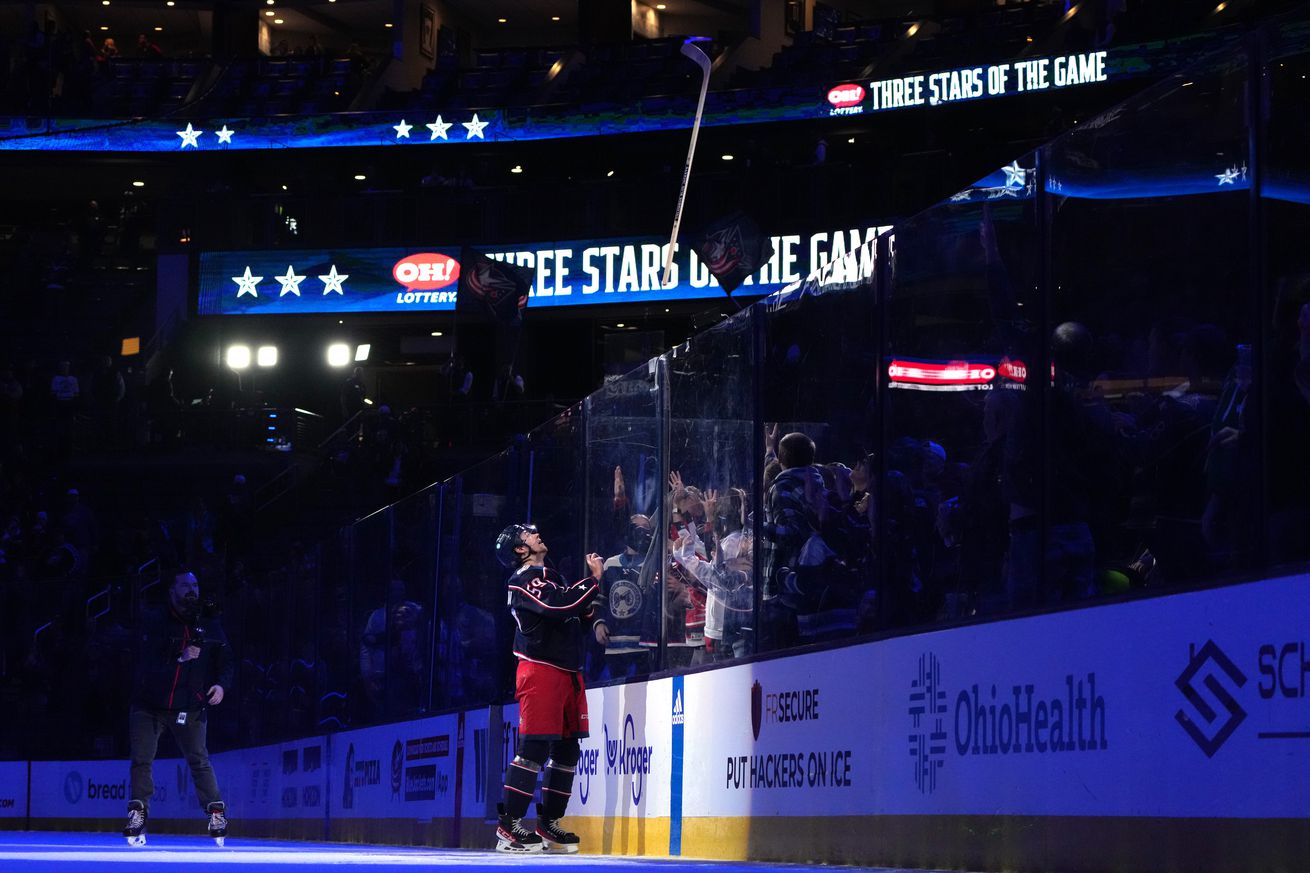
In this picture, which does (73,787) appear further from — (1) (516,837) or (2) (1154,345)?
(2) (1154,345)

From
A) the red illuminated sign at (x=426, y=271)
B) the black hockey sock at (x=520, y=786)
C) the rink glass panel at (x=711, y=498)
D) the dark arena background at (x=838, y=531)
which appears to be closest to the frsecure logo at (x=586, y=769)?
the dark arena background at (x=838, y=531)

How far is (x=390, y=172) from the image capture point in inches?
1817

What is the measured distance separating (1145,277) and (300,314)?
1499 inches

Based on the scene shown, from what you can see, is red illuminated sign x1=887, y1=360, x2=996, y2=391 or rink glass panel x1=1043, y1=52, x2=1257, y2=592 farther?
red illuminated sign x1=887, y1=360, x2=996, y2=391

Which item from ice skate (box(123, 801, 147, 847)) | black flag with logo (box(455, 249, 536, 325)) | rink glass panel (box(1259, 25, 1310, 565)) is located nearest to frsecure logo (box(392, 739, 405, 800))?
ice skate (box(123, 801, 147, 847))

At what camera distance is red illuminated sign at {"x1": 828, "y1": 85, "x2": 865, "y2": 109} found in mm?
39000

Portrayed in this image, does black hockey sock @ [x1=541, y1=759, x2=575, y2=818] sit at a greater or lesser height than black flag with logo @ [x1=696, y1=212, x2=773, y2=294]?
lesser

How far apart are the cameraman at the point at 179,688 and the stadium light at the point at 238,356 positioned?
1114 inches

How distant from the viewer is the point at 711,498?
10.5 meters

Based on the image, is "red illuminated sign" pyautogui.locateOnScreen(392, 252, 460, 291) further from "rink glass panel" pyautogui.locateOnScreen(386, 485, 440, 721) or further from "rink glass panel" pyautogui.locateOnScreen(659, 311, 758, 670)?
"rink glass panel" pyautogui.locateOnScreen(659, 311, 758, 670)

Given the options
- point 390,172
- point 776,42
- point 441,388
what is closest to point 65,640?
point 441,388

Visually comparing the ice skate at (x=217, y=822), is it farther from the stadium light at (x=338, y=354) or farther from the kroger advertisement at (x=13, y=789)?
the stadium light at (x=338, y=354)

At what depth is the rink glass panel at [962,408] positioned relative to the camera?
7297 millimetres

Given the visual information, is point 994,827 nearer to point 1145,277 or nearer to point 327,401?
point 1145,277
